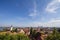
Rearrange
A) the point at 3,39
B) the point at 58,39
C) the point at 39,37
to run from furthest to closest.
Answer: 1. the point at 39,37
2. the point at 3,39
3. the point at 58,39

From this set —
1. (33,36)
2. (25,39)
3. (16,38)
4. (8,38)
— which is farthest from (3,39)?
(33,36)

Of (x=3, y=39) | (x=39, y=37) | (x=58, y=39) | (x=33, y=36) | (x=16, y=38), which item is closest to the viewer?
(x=58, y=39)

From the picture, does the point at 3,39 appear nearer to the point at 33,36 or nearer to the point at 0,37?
the point at 0,37

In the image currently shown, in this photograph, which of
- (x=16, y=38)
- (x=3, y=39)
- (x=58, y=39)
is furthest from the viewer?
(x=16, y=38)

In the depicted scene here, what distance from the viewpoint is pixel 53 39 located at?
29.5 metres

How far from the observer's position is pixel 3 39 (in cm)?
3303

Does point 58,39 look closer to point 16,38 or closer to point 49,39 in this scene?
point 49,39

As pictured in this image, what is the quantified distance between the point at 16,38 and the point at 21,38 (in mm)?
1561

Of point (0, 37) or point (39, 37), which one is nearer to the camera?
point (0, 37)

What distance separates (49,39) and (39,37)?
2500 centimetres

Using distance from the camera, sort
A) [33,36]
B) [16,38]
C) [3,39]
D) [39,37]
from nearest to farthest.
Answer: [3,39]
[16,38]
[39,37]
[33,36]

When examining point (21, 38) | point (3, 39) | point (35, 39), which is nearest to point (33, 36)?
point (35, 39)

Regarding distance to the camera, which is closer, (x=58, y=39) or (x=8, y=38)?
(x=58, y=39)

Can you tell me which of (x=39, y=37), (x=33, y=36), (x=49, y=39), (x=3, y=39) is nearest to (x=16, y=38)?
(x=3, y=39)
